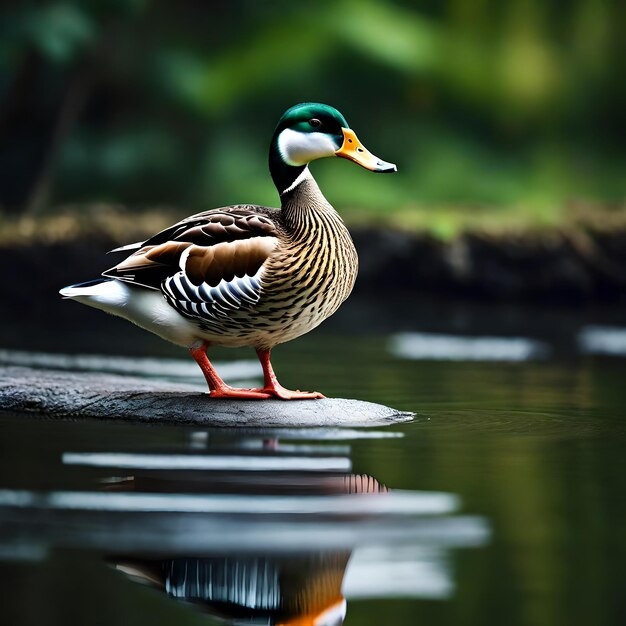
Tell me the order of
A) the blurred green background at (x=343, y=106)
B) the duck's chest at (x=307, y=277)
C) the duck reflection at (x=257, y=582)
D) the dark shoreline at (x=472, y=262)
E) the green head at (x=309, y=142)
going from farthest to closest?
the blurred green background at (x=343, y=106), the dark shoreline at (x=472, y=262), the green head at (x=309, y=142), the duck's chest at (x=307, y=277), the duck reflection at (x=257, y=582)

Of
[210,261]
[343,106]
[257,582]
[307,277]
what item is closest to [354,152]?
[307,277]

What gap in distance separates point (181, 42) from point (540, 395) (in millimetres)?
5241

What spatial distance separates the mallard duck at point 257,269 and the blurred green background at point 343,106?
4316 millimetres

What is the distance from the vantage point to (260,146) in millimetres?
8453

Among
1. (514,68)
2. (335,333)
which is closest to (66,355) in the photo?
(335,333)

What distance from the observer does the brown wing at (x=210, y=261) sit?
3.38 m

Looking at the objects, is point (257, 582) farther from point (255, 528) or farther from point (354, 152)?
point (354, 152)

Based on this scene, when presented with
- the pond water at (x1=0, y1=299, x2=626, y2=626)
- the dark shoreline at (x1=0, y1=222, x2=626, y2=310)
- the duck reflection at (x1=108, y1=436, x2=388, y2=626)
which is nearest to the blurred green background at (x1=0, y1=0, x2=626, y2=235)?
the dark shoreline at (x1=0, y1=222, x2=626, y2=310)

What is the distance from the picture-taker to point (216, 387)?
358 centimetres

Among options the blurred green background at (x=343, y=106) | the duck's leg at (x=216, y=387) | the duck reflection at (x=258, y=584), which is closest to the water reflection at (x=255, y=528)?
the duck reflection at (x=258, y=584)

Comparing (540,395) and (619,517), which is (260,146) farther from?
(619,517)

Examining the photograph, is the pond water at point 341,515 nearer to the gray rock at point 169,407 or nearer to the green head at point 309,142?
the gray rock at point 169,407

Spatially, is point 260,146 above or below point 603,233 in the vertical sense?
above

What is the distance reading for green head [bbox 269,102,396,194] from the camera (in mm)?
3475
